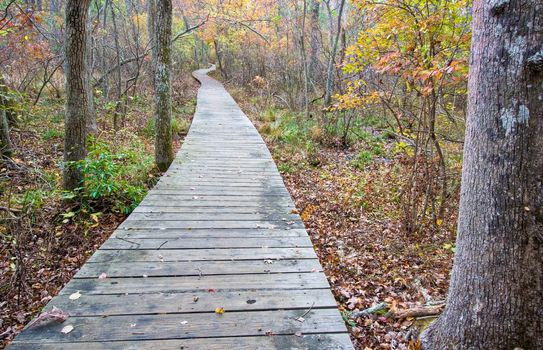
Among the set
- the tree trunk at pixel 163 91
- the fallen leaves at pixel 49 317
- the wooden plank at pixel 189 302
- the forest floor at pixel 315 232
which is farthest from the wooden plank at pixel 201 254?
the tree trunk at pixel 163 91

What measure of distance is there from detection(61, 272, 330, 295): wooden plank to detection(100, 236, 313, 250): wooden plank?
0.60m

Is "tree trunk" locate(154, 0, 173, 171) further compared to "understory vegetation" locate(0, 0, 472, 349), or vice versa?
"tree trunk" locate(154, 0, 173, 171)

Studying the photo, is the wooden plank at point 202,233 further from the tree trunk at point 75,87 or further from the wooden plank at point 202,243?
the tree trunk at point 75,87

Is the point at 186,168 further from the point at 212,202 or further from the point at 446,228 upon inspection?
the point at 446,228

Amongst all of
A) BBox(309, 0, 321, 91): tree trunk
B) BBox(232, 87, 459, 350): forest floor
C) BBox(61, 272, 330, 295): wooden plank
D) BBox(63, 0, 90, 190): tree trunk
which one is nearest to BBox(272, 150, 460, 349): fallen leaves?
BBox(232, 87, 459, 350): forest floor

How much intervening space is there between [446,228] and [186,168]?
15.4 feet

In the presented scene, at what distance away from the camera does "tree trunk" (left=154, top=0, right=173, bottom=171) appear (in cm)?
652

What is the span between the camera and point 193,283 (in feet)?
10.2

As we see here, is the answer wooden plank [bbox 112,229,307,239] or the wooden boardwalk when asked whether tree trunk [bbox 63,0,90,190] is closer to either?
the wooden boardwalk

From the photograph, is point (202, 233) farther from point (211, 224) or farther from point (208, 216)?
point (208, 216)

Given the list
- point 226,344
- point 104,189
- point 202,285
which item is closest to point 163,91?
point 104,189

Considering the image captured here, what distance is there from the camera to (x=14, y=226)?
376cm

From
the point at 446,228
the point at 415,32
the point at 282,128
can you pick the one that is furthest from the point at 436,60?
the point at 282,128

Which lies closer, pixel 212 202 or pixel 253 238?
pixel 253 238
